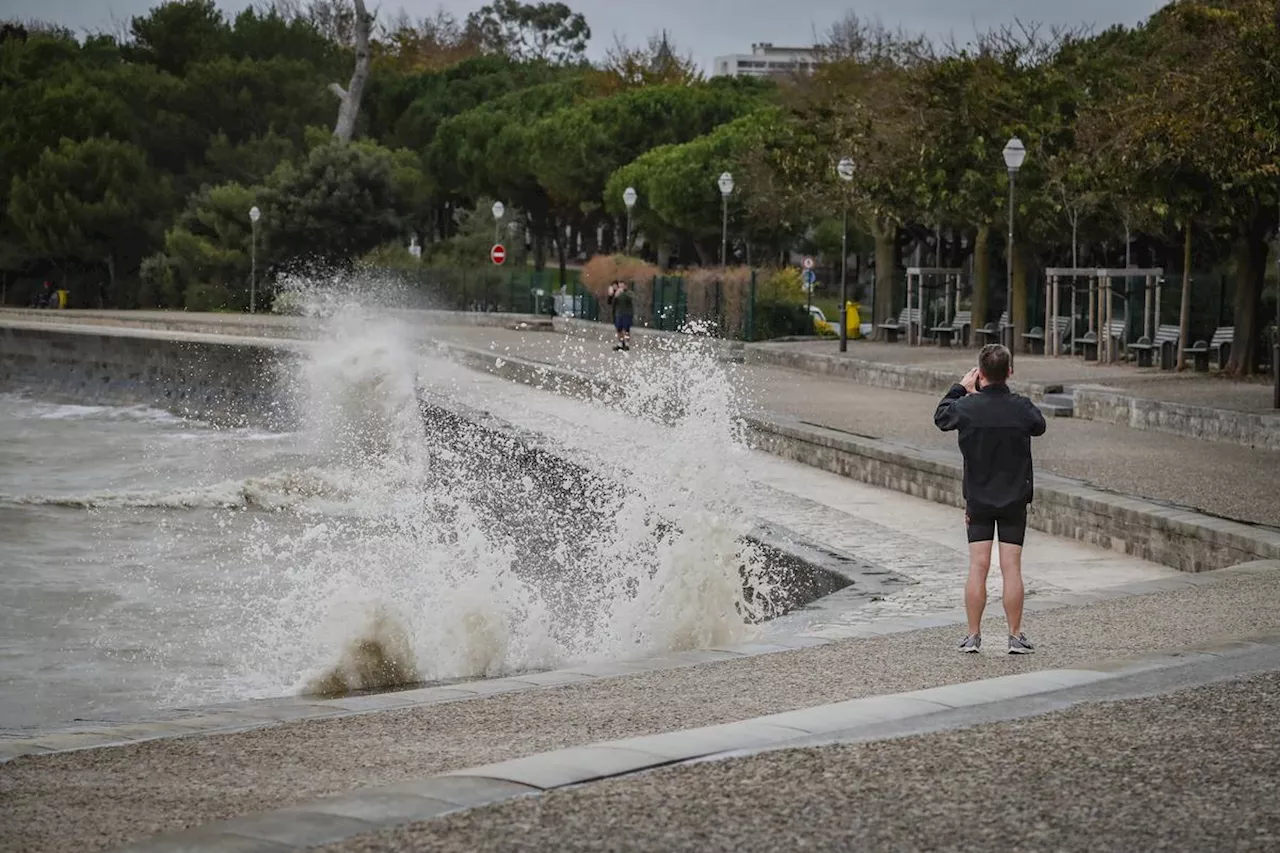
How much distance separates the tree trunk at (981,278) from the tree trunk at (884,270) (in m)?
4.50

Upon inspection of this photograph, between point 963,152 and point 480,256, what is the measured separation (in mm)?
32457

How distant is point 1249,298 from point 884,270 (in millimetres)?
18488

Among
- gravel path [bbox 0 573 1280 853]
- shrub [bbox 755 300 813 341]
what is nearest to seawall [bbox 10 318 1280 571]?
gravel path [bbox 0 573 1280 853]

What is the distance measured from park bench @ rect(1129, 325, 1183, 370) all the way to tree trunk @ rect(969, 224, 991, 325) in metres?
6.41

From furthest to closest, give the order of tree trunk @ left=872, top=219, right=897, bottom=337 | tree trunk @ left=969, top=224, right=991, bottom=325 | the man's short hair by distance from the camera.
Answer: tree trunk @ left=872, top=219, right=897, bottom=337 → tree trunk @ left=969, top=224, right=991, bottom=325 → the man's short hair

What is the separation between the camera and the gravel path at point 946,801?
16.3 ft

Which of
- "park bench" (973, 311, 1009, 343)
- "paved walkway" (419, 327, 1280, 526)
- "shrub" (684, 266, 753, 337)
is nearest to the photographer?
→ "paved walkway" (419, 327, 1280, 526)

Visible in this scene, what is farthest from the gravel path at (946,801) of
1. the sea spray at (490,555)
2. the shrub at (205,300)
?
the shrub at (205,300)

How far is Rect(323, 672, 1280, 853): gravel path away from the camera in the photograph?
16.3ft

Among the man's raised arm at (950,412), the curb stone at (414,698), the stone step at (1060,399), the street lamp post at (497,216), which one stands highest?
the street lamp post at (497,216)

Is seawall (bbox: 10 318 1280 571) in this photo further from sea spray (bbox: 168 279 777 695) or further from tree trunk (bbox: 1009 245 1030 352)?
tree trunk (bbox: 1009 245 1030 352)

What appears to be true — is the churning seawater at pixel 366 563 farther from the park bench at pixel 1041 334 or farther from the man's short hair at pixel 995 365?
the park bench at pixel 1041 334

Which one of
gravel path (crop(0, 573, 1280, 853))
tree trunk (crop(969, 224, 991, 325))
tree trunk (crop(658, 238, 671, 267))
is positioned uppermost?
tree trunk (crop(658, 238, 671, 267))

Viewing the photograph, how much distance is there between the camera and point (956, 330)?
127ft
